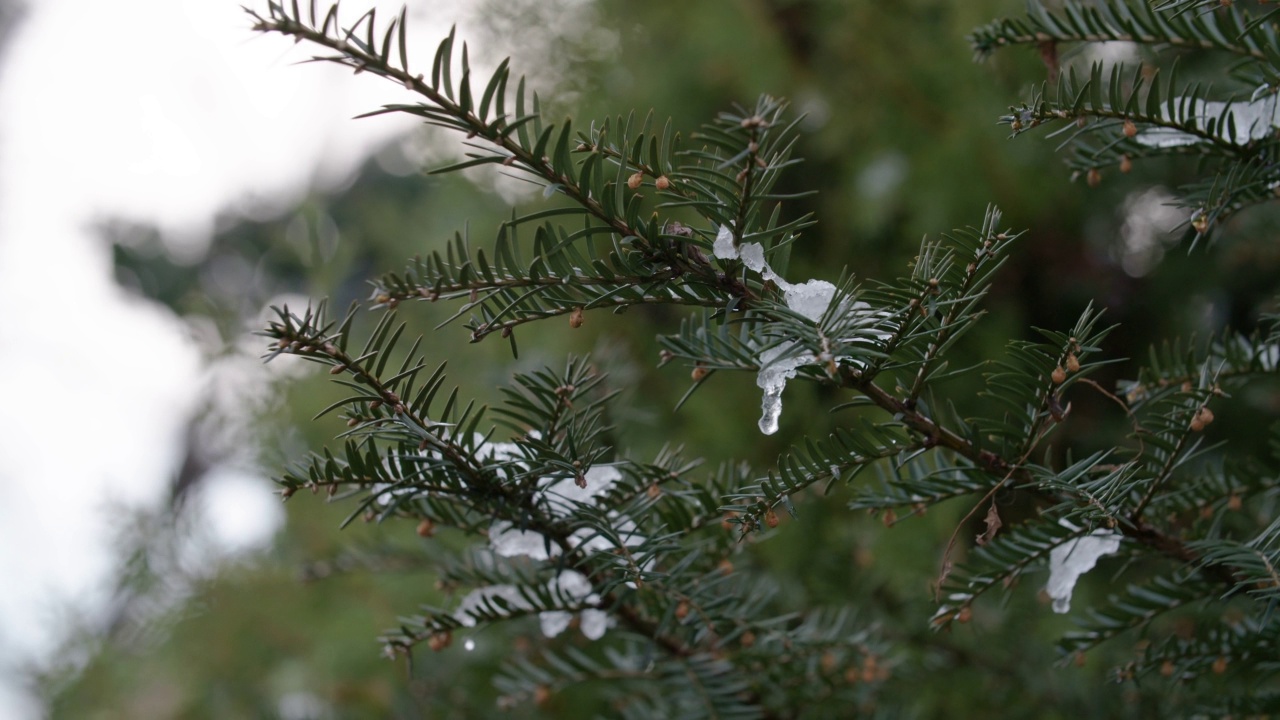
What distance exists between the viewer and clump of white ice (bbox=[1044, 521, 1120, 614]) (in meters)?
0.48

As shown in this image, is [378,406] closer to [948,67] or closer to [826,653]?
[826,653]

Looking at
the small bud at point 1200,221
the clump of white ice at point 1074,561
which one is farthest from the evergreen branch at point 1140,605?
the small bud at point 1200,221

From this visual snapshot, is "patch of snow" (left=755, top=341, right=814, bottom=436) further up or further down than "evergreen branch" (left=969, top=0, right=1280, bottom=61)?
further down

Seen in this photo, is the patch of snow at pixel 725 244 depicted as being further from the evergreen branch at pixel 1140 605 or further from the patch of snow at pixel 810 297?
the evergreen branch at pixel 1140 605

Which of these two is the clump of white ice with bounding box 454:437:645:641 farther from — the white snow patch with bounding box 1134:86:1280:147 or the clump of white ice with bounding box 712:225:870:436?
the white snow patch with bounding box 1134:86:1280:147

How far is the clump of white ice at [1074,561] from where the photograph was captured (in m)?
0.48

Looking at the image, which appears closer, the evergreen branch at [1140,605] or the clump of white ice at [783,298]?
the clump of white ice at [783,298]

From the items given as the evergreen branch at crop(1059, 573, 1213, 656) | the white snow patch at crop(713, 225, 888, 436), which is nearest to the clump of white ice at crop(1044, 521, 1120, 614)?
the evergreen branch at crop(1059, 573, 1213, 656)

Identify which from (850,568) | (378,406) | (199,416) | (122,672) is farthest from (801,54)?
(122,672)

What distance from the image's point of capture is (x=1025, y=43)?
566 millimetres

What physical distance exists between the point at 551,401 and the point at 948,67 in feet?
3.37

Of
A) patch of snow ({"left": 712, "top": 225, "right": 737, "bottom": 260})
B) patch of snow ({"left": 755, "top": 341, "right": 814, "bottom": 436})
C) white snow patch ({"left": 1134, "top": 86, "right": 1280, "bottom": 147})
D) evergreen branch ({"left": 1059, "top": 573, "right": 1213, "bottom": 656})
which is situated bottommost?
evergreen branch ({"left": 1059, "top": 573, "right": 1213, "bottom": 656})

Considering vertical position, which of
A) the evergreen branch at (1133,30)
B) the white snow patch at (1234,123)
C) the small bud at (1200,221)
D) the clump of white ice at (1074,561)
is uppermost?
the evergreen branch at (1133,30)

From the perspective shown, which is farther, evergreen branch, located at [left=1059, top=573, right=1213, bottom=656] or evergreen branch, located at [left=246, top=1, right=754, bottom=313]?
evergreen branch, located at [left=1059, top=573, right=1213, bottom=656]
